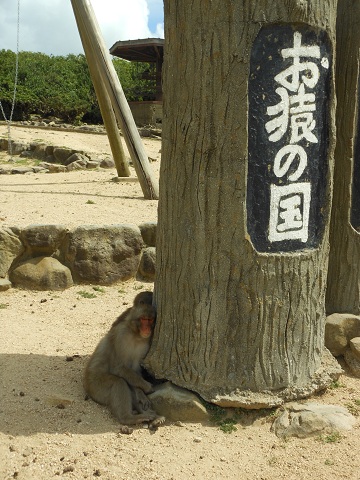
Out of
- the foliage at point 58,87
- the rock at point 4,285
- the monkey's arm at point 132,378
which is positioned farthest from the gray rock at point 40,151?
the monkey's arm at point 132,378

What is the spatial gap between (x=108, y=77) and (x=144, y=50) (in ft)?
44.2

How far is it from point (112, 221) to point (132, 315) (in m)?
3.33

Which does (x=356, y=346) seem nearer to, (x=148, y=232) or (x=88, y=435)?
(x=88, y=435)

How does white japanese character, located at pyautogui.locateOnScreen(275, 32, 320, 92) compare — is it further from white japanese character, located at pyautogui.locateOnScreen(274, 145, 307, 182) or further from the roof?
the roof

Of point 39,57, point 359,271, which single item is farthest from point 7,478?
point 39,57

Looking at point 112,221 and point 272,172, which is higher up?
point 272,172

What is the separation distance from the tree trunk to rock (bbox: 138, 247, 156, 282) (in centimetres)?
260

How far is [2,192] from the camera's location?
31.0 ft

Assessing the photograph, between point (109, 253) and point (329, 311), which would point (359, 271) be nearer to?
point (329, 311)

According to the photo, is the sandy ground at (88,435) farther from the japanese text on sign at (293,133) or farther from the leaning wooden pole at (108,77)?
the leaning wooden pole at (108,77)

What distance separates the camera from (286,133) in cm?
390

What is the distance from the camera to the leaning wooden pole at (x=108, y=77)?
30.9ft

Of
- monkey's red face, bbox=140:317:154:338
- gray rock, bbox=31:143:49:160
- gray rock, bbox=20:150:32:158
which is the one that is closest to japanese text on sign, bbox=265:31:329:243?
monkey's red face, bbox=140:317:154:338

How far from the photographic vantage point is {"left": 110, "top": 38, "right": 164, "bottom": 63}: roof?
20766mm
